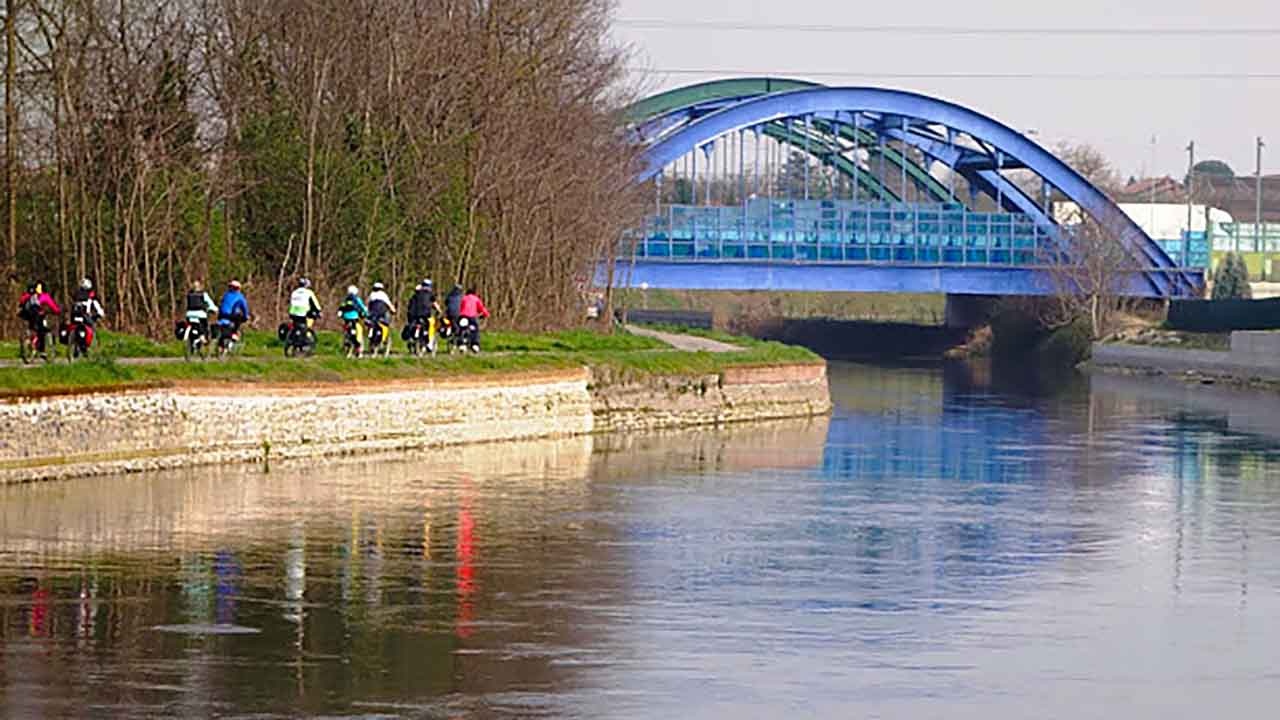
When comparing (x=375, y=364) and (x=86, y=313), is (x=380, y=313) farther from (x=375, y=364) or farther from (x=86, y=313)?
(x=86, y=313)

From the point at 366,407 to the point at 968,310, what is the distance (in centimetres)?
7518

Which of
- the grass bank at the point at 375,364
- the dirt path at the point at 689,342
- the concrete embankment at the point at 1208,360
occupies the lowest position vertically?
the concrete embankment at the point at 1208,360

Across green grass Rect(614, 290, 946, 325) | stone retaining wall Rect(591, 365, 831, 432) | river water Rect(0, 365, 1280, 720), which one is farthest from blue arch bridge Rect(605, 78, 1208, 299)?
river water Rect(0, 365, 1280, 720)

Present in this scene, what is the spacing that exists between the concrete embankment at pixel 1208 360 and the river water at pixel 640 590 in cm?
3867

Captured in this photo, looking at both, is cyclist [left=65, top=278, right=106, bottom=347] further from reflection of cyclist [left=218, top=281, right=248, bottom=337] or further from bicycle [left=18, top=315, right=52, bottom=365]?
reflection of cyclist [left=218, top=281, right=248, bottom=337]

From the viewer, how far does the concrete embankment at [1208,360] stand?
8256 cm

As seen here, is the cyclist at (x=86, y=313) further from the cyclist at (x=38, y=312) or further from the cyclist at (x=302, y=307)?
the cyclist at (x=302, y=307)

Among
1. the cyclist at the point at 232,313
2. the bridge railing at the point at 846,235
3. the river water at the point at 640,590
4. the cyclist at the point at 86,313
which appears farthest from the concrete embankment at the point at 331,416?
the bridge railing at the point at 846,235

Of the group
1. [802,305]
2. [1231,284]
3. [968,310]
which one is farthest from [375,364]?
[802,305]

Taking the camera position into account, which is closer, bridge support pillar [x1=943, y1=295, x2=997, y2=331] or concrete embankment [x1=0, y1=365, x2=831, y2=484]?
concrete embankment [x1=0, y1=365, x2=831, y2=484]

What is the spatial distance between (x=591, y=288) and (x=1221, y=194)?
131 m

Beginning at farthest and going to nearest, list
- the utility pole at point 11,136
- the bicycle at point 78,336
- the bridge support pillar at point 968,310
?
the bridge support pillar at point 968,310, the utility pole at point 11,136, the bicycle at point 78,336

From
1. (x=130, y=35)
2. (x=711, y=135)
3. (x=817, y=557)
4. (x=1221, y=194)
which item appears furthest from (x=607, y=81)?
(x=1221, y=194)

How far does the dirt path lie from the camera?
6318 cm
